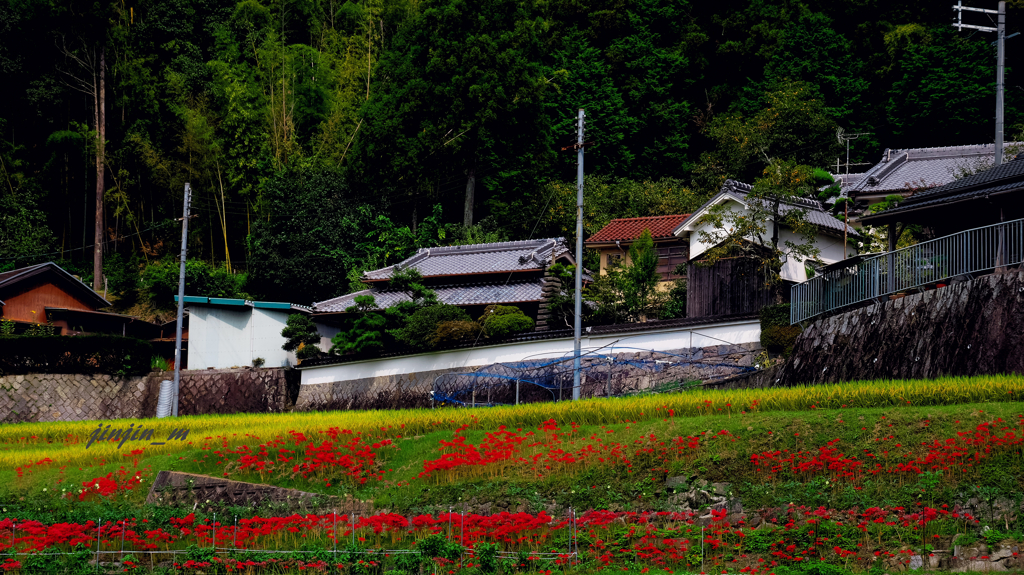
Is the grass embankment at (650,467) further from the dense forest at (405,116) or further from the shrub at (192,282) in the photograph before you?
the dense forest at (405,116)

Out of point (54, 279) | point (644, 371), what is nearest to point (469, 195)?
point (54, 279)

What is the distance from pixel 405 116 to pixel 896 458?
33.5 metres

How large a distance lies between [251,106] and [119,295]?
1132 cm

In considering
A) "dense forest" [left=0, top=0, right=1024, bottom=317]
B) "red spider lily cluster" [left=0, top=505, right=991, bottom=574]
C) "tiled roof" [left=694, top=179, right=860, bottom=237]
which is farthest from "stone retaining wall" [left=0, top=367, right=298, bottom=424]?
"red spider lily cluster" [left=0, top=505, right=991, bottom=574]

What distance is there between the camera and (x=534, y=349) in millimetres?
30141

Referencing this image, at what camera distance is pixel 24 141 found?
53156 mm

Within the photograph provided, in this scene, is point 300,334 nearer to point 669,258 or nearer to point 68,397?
point 68,397

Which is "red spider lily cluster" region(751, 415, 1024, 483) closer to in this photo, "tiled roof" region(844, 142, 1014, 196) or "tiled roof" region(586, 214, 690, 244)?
"tiled roof" region(586, 214, 690, 244)

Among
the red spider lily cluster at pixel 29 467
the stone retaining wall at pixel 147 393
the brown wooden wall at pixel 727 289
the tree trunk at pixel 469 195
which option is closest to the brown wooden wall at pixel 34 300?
the stone retaining wall at pixel 147 393

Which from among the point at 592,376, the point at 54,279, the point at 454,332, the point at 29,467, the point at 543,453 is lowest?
the point at 29,467

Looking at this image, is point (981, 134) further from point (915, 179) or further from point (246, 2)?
point (246, 2)

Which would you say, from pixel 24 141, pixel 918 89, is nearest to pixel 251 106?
pixel 24 141

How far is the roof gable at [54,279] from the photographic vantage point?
38031 millimetres

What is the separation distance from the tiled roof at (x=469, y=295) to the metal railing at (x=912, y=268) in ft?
37.7
